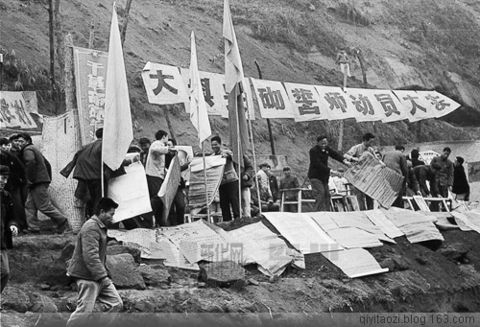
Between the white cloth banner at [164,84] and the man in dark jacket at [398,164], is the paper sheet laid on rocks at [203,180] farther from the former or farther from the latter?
the man in dark jacket at [398,164]

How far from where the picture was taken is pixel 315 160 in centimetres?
1873

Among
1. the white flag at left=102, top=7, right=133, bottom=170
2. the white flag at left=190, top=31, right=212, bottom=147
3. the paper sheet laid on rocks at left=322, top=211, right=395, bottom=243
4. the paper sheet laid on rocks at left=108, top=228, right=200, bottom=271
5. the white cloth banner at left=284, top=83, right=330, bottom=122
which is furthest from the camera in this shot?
the white cloth banner at left=284, top=83, right=330, bottom=122

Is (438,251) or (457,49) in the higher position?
(457,49)

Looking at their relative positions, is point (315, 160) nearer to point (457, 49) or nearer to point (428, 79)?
point (428, 79)

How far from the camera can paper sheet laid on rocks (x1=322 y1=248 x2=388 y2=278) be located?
16.5 meters

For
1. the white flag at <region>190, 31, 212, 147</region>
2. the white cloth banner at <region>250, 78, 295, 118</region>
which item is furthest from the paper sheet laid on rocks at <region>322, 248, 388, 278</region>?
the white cloth banner at <region>250, 78, 295, 118</region>

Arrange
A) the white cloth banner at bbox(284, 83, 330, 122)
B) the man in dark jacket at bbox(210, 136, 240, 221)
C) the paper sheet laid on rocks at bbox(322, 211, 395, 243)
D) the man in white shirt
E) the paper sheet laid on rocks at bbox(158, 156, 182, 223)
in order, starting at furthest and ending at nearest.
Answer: the white cloth banner at bbox(284, 83, 330, 122)
the paper sheet laid on rocks at bbox(322, 211, 395, 243)
the man in dark jacket at bbox(210, 136, 240, 221)
the man in white shirt
the paper sheet laid on rocks at bbox(158, 156, 182, 223)

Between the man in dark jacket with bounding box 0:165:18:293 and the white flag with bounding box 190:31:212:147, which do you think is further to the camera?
the white flag with bounding box 190:31:212:147

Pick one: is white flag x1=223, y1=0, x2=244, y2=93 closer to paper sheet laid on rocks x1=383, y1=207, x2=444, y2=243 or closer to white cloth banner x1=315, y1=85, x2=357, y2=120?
paper sheet laid on rocks x1=383, y1=207, x2=444, y2=243

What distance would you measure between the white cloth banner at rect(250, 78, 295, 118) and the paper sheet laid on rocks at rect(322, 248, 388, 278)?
22.2 ft

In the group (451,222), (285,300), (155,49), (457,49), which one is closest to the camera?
(285,300)

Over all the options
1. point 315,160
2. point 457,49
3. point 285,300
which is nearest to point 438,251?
point 315,160

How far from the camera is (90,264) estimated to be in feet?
35.7

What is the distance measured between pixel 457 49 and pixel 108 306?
41588 millimetres
